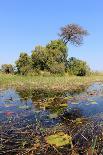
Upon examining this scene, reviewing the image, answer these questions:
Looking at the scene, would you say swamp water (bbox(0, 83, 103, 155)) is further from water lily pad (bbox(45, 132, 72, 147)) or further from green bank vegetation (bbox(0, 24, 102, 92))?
green bank vegetation (bbox(0, 24, 102, 92))

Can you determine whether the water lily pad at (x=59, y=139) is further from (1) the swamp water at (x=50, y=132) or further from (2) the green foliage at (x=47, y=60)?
(2) the green foliage at (x=47, y=60)

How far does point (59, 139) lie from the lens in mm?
8508

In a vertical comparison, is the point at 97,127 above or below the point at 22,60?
below

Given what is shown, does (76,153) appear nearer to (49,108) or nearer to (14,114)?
(14,114)

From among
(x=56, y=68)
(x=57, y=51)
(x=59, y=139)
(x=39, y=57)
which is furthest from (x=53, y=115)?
(x=57, y=51)

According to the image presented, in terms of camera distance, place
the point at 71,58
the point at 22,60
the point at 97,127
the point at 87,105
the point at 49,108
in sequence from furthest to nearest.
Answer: the point at 71,58 < the point at 22,60 < the point at 87,105 < the point at 49,108 < the point at 97,127

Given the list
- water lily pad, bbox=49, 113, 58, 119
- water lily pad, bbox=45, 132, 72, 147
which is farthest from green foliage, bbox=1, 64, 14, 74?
water lily pad, bbox=45, 132, 72, 147

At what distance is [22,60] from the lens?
41.0m

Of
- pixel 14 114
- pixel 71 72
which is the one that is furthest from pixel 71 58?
pixel 14 114

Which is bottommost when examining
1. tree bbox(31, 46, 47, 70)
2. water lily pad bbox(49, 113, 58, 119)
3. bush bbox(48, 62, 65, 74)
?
water lily pad bbox(49, 113, 58, 119)

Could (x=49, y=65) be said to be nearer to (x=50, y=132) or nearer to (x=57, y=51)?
(x=57, y=51)

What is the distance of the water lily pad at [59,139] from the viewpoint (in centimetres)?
818

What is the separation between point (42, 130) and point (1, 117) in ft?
9.57

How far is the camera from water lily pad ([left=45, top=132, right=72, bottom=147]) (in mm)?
8177
